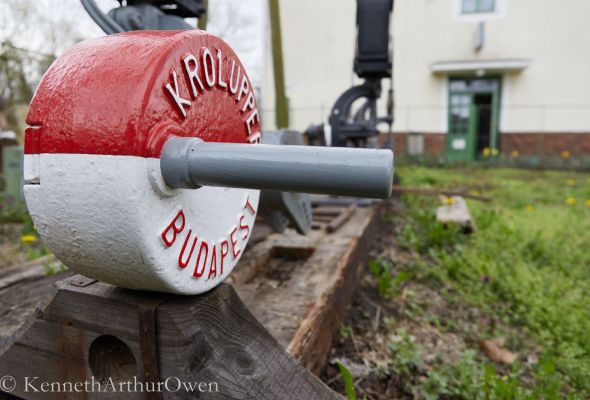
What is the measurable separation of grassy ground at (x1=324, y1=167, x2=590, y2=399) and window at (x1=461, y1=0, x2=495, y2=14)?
887 cm

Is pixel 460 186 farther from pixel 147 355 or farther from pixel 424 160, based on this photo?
pixel 147 355

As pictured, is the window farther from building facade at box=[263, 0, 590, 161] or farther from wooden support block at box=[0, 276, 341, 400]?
wooden support block at box=[0, 276, 341, 400]

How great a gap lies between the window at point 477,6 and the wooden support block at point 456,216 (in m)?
9.06

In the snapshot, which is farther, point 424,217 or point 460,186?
point 460,186

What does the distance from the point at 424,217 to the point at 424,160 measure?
24.2 feet

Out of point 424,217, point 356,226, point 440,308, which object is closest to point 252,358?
point 440,308

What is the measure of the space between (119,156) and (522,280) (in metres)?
2.55

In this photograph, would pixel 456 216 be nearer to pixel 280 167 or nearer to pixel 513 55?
pixel 280 167

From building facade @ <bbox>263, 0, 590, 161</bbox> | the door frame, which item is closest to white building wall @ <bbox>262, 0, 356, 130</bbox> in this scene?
building facade @ <bbox>263, 0, 590, 161</bbox>

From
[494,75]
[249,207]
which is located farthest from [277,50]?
[494,75]

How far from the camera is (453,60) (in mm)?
11711

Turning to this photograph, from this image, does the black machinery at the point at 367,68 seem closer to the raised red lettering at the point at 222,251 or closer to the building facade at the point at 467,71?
the raised red lettering at the point at 222,251
